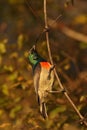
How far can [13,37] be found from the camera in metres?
12.5

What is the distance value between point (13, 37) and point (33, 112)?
5.87 metres

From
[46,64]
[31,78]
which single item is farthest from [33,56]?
[31,78]

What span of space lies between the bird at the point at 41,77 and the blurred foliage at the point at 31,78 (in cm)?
28

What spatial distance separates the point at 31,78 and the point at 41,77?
2.89 meters

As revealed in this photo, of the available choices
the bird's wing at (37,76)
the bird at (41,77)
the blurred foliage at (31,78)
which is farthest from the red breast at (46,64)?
the blurred foliage at (31,78)

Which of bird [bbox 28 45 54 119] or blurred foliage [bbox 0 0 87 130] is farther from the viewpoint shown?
blurred foliage [bbox 0 0 87 130]

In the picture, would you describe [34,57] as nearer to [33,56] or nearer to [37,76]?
[33,56]

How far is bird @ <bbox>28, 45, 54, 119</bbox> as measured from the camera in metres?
6.06

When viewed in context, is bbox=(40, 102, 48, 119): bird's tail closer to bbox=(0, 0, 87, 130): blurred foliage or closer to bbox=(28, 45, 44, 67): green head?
bbox=(0, 0, 87, 130): blurred foliage

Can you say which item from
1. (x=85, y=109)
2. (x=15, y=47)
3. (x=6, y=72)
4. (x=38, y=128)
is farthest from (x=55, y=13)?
(x=38, y=128)

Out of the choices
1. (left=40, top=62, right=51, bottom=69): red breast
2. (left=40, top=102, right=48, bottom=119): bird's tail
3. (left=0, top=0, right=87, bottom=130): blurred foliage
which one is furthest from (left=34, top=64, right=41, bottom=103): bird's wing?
(left=0, top=0, right=87, bottom=130): blurred foliage

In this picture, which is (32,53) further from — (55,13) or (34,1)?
(55,13)

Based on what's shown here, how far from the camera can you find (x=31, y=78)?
903 cm

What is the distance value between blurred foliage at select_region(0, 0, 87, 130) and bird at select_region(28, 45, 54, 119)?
0.28 m
